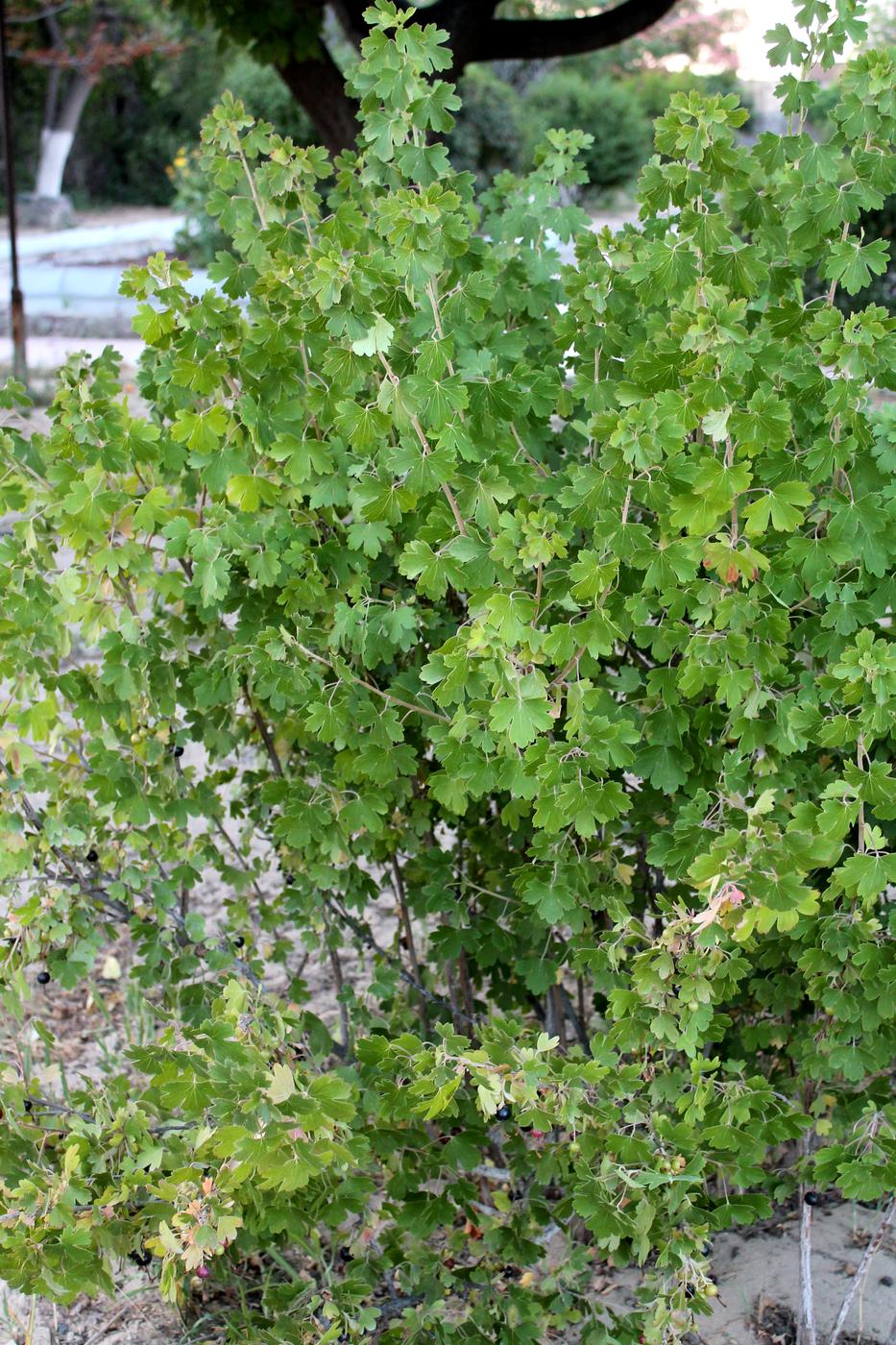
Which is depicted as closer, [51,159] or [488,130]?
[488,130]

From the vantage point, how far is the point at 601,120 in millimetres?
20953

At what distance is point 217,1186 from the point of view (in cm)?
181

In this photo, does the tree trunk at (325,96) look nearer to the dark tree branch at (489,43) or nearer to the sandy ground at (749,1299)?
the dark tree branch at (489,43)

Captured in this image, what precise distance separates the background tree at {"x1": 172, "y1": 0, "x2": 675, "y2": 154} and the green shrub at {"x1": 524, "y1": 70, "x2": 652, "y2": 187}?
12078 millimetres

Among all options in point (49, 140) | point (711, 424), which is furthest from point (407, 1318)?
point (49, 140)

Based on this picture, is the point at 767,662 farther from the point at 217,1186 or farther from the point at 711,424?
the point at 217,1186

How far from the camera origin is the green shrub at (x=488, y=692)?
5.93 ft

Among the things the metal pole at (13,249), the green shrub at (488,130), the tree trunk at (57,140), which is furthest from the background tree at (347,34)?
the tree trunk at (57,140)

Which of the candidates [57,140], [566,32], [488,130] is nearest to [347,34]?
[566,32]

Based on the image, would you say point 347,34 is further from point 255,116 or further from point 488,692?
point 255,116

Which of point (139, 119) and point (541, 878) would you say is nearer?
point (541, 878)

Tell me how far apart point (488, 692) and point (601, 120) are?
68.7 ft

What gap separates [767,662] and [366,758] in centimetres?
61

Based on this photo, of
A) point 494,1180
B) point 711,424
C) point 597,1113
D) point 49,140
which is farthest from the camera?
point 49,140
